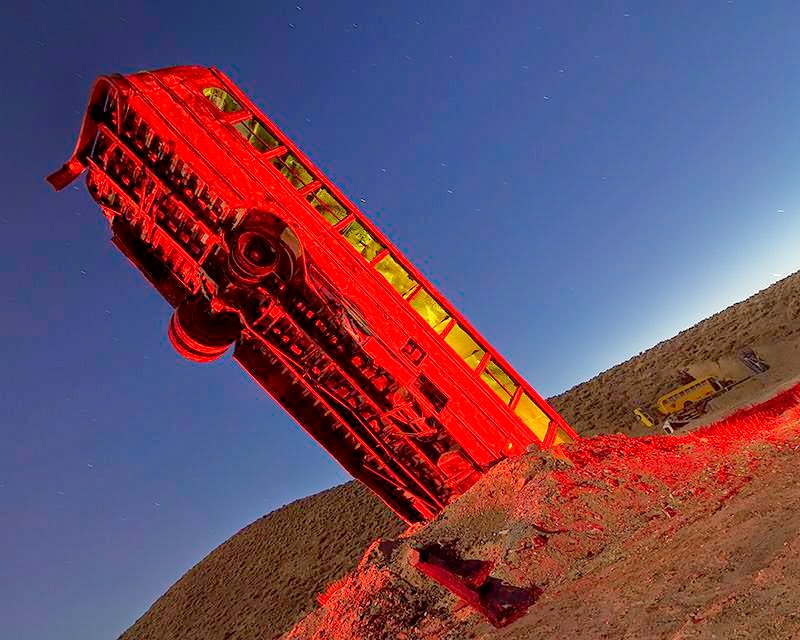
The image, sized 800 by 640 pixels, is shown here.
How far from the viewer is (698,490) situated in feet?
18.4

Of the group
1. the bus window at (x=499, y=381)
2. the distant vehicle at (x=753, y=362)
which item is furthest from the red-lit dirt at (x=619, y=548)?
the distant vehicle at (x=753, y=362)

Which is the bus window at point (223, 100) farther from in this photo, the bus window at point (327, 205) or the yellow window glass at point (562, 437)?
the yellow window glass at point (562, 437)

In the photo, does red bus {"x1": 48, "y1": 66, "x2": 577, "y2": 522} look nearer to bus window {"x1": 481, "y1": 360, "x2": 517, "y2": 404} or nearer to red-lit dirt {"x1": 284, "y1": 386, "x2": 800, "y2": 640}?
bus window {"x1": 481, "y1": 360, "x2": 517, "y2": 404}

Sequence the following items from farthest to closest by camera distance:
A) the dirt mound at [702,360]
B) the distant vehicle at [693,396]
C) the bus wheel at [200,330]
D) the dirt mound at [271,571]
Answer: the dirt mound at [271,571] < the dirt mound at [702,360] < the distant vehicle at [693,396] < the bus wheel at [200,330]

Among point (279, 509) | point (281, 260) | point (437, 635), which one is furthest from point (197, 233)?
point (279, 509)

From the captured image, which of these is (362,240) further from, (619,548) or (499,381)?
(619,548)

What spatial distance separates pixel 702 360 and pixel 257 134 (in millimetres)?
19559

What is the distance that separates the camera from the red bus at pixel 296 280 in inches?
283

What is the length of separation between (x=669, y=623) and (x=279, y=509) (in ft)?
103

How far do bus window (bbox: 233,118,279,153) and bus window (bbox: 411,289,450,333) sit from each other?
3058 millimetres

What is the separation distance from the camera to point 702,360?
21.8 metres

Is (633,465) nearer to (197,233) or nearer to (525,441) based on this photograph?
(525,441)

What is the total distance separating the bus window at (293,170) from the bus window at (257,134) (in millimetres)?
277

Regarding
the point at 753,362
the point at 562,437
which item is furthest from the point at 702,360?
the point at 562,437
